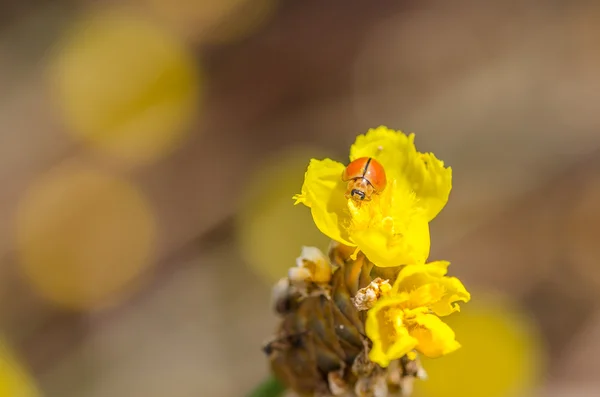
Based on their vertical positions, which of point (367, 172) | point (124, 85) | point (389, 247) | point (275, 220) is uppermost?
point (124, 85)

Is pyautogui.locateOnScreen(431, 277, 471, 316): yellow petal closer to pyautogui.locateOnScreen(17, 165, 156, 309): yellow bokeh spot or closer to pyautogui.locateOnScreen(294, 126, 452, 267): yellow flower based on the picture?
pyautogui.locateOnScreen(294, 126, 452, 267): yellow flower

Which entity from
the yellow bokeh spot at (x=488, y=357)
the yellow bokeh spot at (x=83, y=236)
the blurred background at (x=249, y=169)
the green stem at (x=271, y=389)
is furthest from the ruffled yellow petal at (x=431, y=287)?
the yellow bokeh spot at (x=83, y=236)

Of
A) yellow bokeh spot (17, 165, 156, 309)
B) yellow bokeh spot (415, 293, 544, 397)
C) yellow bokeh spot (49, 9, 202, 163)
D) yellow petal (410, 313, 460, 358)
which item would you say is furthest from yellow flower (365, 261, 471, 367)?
yellow bokeh spot (49, 9, 202, 163)

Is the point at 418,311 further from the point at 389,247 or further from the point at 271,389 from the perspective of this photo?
the point at 271,389

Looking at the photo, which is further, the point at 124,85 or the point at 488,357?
the point at 124,85

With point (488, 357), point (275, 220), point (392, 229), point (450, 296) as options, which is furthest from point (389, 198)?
point (275, 220)

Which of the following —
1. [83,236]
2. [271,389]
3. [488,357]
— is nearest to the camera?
[271,389]
